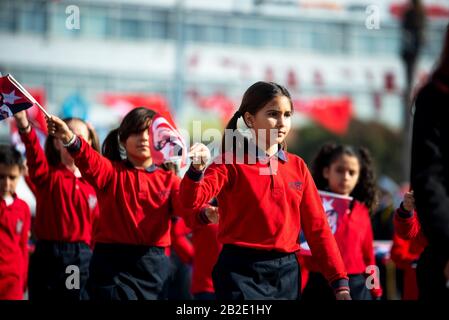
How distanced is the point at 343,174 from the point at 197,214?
5.17 feet

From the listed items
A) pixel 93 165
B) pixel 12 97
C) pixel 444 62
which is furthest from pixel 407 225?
pixel 12 97

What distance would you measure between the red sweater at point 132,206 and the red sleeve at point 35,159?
67cm

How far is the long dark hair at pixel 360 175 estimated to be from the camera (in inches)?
268

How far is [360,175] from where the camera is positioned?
7.00 metres

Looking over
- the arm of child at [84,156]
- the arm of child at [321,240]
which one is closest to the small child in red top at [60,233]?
the arm of child at [84,156]

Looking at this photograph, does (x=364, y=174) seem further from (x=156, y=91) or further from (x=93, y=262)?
(x=156, y=91)

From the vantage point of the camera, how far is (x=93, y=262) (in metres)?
5.68

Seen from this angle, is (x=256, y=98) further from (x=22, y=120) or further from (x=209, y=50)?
(x=209, y=50)

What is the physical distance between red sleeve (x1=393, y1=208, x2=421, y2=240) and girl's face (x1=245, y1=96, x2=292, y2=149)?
1.10 metres

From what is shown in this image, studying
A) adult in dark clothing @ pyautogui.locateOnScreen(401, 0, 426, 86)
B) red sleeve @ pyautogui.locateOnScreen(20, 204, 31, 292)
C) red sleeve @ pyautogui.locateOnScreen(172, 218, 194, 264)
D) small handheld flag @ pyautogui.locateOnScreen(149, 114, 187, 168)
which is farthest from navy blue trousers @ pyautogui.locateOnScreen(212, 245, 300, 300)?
adult in dark clothing @ pyautogui.locateOnScreen(401, 0, 426, 86)

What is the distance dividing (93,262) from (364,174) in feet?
7.62

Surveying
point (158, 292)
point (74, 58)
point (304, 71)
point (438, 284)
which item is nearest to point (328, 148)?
point (158, 292)

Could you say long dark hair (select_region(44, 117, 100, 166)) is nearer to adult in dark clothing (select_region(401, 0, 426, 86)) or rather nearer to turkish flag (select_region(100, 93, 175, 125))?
turkish flag (select_region(100, 93, 175, 125))

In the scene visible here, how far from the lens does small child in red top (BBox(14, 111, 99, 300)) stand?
21.4 ft
